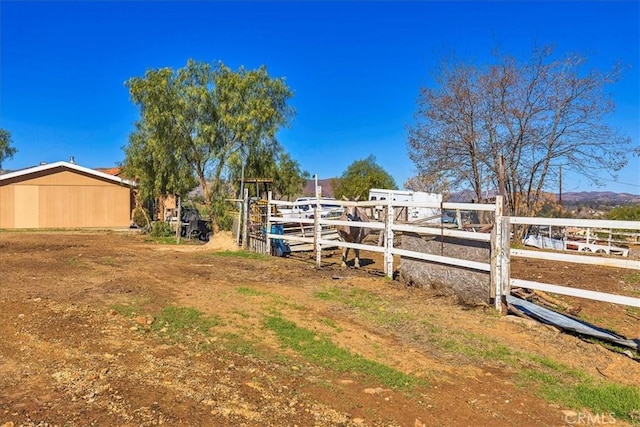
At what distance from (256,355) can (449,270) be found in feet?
12.9

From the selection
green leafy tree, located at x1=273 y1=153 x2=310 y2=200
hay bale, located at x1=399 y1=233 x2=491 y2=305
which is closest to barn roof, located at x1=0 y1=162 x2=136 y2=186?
green leafy tree, located at x1=273 y1=153 x2=310 y2=200

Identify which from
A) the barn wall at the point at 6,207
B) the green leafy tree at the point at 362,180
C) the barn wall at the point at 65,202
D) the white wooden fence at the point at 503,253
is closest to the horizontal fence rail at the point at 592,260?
the white wooden fence at the point at 503,253

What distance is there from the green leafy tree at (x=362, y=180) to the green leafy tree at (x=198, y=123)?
2111cm

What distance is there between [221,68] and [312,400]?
2164cm

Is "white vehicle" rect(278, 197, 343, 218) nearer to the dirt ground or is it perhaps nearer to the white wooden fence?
the white wooden fence

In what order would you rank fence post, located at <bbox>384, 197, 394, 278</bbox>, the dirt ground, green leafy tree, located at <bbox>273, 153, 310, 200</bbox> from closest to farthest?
the dirt ground, fence post, located at <bbox>384, 197, 394, 278</bbox>, green leafy tree, located at <bbox>273, 153, 310, 200</bbox>

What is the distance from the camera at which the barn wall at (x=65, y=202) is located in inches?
1035

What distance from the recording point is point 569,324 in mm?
5680

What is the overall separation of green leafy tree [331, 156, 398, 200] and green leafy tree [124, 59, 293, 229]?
21.1m

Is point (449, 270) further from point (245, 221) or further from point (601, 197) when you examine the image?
point (601, 197)

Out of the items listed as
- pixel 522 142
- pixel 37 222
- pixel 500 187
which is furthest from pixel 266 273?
pixel 37 222

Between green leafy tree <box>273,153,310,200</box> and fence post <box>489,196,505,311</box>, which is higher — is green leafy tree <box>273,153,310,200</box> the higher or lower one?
the higher one

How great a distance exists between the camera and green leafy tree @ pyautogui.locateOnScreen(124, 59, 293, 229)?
21875mm

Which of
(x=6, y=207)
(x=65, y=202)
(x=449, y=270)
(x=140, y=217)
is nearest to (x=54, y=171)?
Result: (x=65, y=202)
